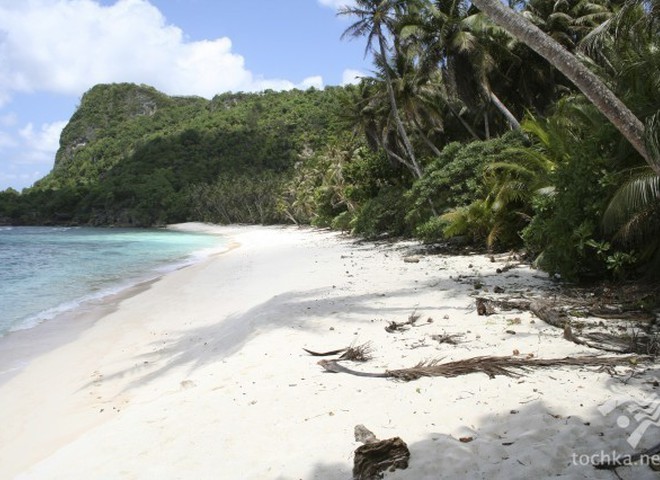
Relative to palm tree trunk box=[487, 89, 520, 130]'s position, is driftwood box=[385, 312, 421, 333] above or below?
below

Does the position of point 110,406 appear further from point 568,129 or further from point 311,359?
point 568,129

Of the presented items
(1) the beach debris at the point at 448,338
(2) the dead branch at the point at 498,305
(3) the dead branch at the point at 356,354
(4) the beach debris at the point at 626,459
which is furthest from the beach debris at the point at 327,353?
(4) the beach debris at the point at 626,459

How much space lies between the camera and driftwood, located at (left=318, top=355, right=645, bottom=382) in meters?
4.12

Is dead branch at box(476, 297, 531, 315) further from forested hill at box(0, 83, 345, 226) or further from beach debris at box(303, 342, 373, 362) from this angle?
forested hill at box(0, 83, 345, 226)

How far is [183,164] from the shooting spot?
100 metres

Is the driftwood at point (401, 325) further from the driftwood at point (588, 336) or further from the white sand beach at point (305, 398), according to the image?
the driftwood at point (588, 336)

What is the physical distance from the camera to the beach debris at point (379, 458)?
2.89 metres

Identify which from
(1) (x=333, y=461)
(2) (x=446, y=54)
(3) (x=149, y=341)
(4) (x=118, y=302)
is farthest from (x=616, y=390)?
(2) (x=446, y=54)

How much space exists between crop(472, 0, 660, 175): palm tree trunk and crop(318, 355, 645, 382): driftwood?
204 centimetres

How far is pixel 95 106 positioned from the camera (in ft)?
498

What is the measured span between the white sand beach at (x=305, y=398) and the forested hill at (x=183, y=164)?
5730cm

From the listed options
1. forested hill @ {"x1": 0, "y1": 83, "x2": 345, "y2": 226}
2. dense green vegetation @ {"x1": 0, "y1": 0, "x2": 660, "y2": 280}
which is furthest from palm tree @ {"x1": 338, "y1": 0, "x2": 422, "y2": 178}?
forested hill @ {"x1": 0, "y1": 83, "x2": 345, "y2": 226}

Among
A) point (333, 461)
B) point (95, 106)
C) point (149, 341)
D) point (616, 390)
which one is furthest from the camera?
point (95, 106)

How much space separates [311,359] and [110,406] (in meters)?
2.45
